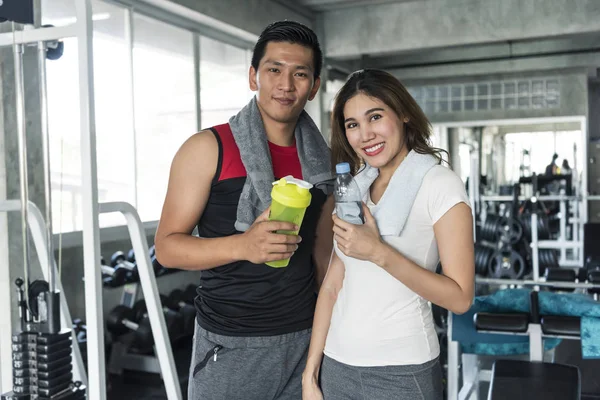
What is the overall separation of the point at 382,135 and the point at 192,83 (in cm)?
500

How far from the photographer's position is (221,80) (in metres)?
6.69

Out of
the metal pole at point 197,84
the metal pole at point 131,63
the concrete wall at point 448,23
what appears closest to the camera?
the metal pole at point 131,63

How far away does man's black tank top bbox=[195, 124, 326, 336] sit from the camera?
1485 mm

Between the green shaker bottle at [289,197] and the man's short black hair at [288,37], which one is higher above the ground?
the man's short black hair at [288,37]

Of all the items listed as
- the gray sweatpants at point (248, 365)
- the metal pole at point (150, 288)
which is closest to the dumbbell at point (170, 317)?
the metal pole at point (150, 288)

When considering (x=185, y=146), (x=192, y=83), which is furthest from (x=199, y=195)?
(x=192, y=83)

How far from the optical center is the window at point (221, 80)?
6.36 meters

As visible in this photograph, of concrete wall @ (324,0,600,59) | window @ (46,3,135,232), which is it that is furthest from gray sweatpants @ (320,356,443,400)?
concrete wall @ (324,0,600,59)

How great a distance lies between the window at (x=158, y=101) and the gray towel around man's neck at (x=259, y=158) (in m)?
3.95

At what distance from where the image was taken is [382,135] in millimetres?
1385

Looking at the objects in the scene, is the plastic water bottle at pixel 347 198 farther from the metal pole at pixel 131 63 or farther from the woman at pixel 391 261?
the metal pole at pixel 131 63

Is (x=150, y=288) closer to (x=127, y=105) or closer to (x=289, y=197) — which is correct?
(x=289, y=197)

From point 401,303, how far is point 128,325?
3274 mm

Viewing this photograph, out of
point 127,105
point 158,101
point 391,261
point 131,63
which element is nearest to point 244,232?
point 391,261
